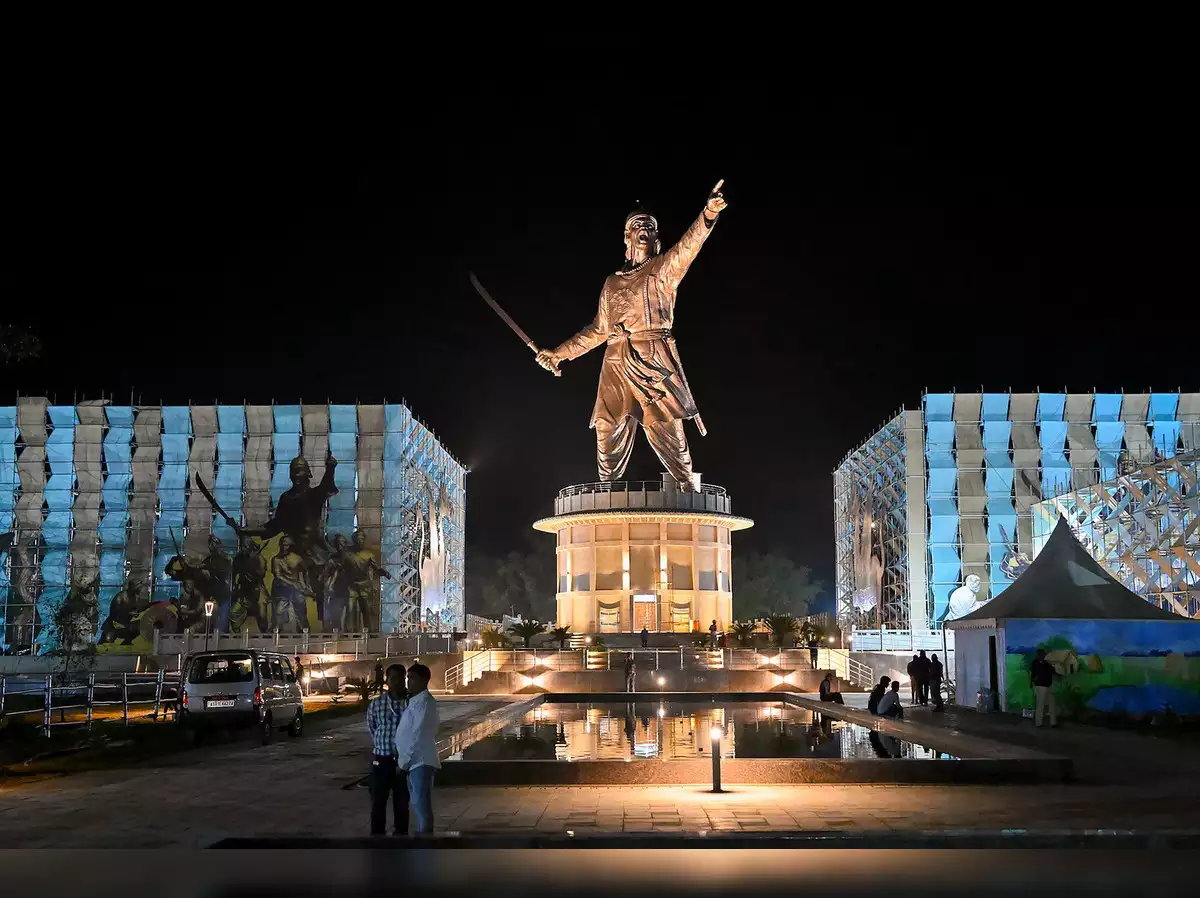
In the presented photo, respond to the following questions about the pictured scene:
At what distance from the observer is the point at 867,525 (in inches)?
2147

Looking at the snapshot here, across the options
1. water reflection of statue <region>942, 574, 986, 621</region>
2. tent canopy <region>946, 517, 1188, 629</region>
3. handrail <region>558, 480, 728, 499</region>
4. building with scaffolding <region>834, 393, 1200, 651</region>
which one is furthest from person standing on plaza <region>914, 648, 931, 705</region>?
building with scaffolding <region>834, 393, 1200, 651</region>

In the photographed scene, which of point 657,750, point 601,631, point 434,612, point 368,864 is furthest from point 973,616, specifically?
point 434,612

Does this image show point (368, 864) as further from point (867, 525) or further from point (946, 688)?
point (867, 525)

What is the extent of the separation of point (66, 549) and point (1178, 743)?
48.7 m

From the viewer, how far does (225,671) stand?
18.2 meters

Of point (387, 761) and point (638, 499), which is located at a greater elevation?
point (638, 499)

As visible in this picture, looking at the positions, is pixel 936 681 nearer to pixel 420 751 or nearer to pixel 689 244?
pixel 420 751

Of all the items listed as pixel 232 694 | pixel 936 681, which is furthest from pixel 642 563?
pixel 232 694

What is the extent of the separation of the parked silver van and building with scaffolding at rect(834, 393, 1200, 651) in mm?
33598

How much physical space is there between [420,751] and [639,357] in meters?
35.6

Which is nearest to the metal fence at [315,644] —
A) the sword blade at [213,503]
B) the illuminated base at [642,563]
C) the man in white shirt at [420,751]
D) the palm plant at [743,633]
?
the illuminated base at [642,563]

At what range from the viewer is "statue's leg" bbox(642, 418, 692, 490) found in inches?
1731

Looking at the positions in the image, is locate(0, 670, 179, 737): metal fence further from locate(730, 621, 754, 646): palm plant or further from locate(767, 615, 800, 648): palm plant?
locate(767, 615, 800, 648): palm plant

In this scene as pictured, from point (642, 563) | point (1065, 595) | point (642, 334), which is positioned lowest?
point (1065, 595)
